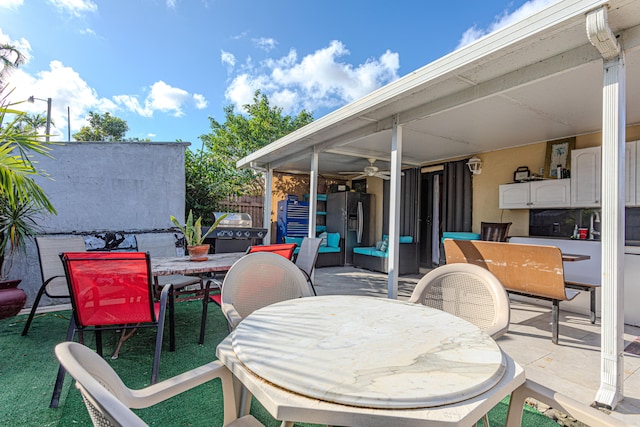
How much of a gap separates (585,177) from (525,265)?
2311 mm

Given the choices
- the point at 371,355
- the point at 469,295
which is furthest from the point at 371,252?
the point at 371,355

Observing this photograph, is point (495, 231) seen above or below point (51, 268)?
above

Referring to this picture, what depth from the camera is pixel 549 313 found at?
4.07m

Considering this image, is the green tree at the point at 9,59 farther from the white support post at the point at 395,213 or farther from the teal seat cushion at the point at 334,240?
the white support post at the point at 395,213

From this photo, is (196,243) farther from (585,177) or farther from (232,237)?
(585,177)

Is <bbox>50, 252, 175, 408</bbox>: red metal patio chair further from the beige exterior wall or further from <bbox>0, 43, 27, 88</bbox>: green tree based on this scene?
<bbox>0, 43, 27, 88</bbox>: green tree

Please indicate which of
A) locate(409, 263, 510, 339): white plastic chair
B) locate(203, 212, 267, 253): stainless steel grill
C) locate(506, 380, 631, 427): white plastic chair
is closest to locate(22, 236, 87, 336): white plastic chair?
locate(203, 212, 267, 253): stainless steel grill

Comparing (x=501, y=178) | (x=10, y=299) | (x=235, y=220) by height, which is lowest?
(x=10, y=299)

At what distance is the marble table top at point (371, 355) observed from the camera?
780mm

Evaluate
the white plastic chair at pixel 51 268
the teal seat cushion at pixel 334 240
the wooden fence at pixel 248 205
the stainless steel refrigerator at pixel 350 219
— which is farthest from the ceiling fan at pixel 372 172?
the white plastic chair at pixel 51 268

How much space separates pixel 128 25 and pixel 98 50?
3.75 metres

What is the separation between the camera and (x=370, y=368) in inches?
35.1

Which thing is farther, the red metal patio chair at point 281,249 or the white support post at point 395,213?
the white support post at point 395,213

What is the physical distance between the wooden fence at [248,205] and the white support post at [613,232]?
7210mm
